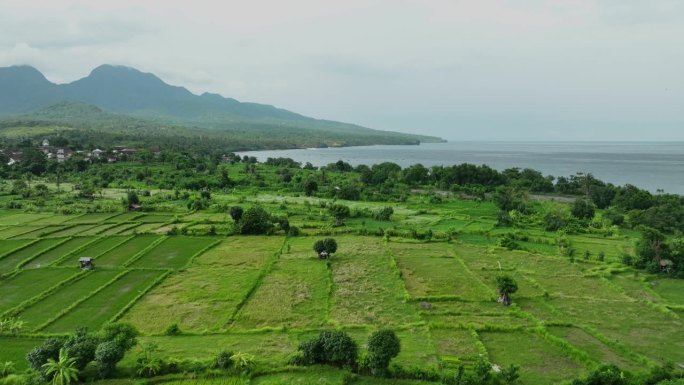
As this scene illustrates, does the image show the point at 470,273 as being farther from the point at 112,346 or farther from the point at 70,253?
the point at 70,253

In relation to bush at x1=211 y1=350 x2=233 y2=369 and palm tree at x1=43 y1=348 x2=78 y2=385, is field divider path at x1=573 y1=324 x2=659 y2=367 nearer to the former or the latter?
bush at x1=211 y1=350 x2=233 y2=369

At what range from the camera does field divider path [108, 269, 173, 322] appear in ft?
76.9

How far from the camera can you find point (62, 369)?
16219 mm

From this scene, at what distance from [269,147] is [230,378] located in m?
185

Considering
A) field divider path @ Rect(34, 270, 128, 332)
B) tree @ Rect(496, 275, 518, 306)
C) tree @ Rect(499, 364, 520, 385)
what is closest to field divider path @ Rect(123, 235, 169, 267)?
field divider path @ Rect(34, 270, 128, 332)

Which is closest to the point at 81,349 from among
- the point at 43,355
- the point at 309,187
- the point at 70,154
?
the point at 43,355

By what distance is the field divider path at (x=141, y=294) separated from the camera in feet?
76.9

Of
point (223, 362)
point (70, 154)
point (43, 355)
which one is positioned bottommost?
point (223, 362)

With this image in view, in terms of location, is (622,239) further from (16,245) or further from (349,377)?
(16,245)

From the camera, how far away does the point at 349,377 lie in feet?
56.5

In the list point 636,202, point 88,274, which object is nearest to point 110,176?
point 88,274

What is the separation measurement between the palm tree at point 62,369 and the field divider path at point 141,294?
6.27 metres

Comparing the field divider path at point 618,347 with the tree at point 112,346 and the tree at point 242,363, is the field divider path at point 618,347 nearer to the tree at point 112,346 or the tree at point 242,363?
the tree at point 242,363

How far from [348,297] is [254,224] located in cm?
1914
